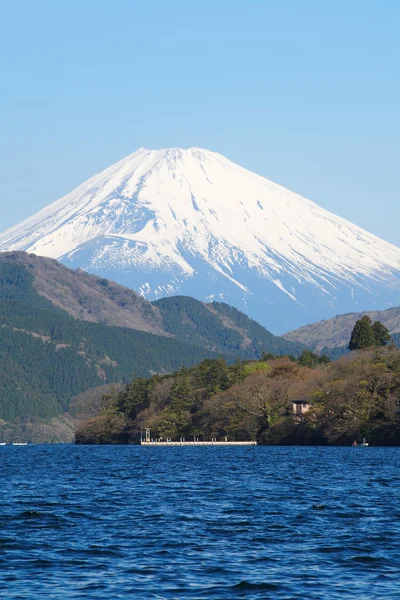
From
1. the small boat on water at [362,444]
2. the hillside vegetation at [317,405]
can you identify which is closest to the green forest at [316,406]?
the hillside vegetation at [317,405]

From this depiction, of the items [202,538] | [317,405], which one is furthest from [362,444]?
[202,538]

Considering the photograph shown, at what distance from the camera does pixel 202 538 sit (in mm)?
49375

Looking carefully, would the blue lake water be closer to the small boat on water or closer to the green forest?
the small boat on water

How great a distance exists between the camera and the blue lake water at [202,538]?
128 feet

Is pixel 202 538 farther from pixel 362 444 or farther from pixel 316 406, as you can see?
pixel 316 406

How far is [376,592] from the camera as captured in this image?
1505 inches

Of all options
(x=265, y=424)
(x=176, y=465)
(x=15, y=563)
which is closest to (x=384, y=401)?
(x=265, y=424)

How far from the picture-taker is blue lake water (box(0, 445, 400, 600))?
39.0 meters

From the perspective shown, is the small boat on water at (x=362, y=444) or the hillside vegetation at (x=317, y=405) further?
the hillside vegetation at (x=317, y=405)

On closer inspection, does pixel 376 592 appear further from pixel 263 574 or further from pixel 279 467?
pixel 279 467

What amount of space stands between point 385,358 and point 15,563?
130m

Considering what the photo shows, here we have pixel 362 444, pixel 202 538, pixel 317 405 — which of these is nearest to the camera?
pixel 202 538

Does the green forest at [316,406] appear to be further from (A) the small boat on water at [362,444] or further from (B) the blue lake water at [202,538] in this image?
(B) the blue lake water at [202,538]

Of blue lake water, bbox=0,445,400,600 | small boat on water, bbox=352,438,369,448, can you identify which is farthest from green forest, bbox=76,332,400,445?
blue lake water, bbox=0,445,400,600
